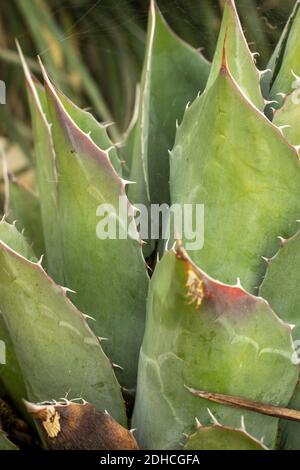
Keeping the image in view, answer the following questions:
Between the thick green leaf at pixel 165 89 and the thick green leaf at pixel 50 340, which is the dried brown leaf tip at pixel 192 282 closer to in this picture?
the thick green leaf at pixel 50 340

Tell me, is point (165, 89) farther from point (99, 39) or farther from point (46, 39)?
point (46, 39)

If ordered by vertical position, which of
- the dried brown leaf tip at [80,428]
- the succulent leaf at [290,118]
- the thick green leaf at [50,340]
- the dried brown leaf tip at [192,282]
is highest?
the succulent leaf at [290,118]

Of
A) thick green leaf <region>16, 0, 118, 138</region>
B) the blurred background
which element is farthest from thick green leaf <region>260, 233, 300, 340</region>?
thick green leaf <region>16, 0, 118, 138</region>

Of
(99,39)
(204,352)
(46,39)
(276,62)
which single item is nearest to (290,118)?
(276,62)

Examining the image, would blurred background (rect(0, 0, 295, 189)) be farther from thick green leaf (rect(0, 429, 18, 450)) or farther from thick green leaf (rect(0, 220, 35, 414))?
thick green leaf (rect(0, 429, 18, 450))

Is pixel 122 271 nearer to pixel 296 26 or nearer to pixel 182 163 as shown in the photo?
pixel 182 163

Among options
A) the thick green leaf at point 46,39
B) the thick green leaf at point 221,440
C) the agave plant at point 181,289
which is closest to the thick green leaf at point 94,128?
the agave plant at point 181,289
